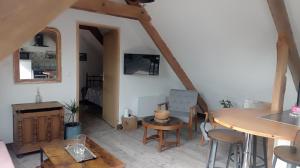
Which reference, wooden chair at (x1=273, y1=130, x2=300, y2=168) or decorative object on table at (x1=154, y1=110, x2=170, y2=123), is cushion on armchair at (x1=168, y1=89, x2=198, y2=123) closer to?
decorative object on table at (x1=154, y1=110, x2=170, y2=123)

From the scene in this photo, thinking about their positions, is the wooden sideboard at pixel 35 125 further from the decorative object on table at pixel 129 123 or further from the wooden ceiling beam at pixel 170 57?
the wooden ceiling beam at pixel 170 57

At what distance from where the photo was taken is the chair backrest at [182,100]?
501 cm

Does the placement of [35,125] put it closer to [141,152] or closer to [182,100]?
[141,152]

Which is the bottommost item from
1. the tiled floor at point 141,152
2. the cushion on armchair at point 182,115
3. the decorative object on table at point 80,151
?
the tiled floor at point 141,152

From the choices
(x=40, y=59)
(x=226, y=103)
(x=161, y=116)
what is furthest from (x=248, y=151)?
(x=40, y=59)

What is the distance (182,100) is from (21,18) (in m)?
4.69

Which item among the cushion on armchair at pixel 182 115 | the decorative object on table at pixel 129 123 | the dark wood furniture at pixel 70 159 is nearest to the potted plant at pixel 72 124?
the decorative object on table at pixel 129 123

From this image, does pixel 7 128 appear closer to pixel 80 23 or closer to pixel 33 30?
pixel 80 23

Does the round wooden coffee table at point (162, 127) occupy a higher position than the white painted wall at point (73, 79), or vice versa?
the white painted wall at point (73, 79)

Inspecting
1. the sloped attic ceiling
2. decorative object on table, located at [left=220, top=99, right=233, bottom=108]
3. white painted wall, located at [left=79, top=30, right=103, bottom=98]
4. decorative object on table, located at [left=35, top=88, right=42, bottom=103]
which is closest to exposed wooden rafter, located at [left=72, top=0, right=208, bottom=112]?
the sloped attic ceiling

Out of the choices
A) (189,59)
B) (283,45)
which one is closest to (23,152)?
(189,59)

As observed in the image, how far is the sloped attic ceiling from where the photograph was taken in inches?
127

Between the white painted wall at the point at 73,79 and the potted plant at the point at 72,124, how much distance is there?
0.13 meters

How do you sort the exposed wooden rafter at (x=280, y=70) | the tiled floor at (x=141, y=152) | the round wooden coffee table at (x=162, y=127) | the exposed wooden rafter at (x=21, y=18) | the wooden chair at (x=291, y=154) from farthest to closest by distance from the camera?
the round wooden coffee table at (x=162, y=127)
the tiled floor at (x=141, y=152)
the exposed wooden rafter at (x=280, y=70)
the wooden chair at (x=291, y=154)
the exposed wooden rafter at (x=21, y=18)
